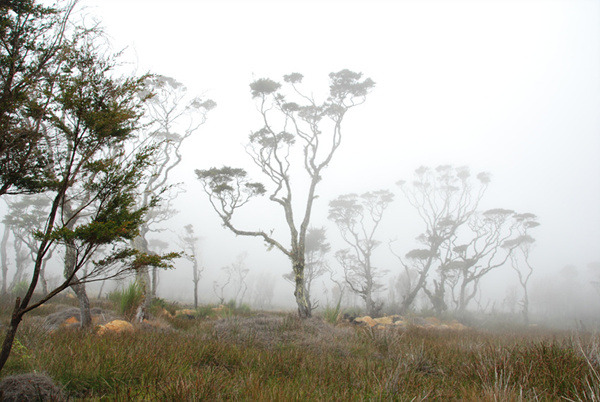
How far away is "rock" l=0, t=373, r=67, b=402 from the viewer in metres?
2.41

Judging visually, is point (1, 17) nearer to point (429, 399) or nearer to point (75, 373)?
point (75, 373)

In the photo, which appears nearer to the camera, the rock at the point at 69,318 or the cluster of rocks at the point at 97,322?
the cluster of rocks at the point at 97,322

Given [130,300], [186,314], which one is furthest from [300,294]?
[130,300]

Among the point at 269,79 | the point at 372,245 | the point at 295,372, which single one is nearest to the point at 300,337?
the point at 295,372

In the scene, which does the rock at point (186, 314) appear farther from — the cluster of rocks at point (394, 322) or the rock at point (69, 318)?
the cluster of rocks at point (394, 322)

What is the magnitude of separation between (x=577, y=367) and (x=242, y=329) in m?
6.96

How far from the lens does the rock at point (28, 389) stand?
7.92ft

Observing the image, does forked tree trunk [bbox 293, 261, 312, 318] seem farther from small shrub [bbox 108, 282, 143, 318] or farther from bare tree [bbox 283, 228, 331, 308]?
bare tree [bbox 283, 228, 331, 308]

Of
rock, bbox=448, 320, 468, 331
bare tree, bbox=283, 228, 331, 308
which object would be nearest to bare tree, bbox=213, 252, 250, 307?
bare tree, bbox=283, 228, 331, 308

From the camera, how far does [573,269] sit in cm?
5009

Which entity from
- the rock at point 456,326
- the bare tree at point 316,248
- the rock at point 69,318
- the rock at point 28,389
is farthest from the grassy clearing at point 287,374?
the bare tree at point 316,248

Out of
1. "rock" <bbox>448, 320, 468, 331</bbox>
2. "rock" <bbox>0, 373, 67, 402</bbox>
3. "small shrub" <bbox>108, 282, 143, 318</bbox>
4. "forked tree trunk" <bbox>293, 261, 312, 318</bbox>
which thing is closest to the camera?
"rock" <bbox>0, 373, 67, 402</bbox>

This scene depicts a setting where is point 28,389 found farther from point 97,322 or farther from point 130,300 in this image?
point 130,300

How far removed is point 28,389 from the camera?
246 centimetres
